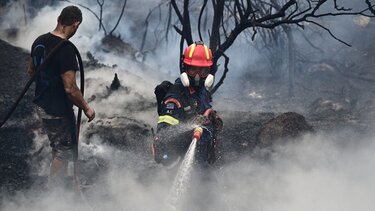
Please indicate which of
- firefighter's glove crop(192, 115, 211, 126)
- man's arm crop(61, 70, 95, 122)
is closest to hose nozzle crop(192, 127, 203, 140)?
firefighter's glove crop(192, 115, 211, 126)

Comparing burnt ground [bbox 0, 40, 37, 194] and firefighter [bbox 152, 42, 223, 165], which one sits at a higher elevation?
firefighter [bbox 152, 42, 223, 165]

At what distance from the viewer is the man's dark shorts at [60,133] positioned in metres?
3.77

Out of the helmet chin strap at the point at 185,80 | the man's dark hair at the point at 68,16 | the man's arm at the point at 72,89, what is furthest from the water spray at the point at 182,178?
the man's dark hair at the point at 68,16

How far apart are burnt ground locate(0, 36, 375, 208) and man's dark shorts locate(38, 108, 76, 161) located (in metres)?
1.01

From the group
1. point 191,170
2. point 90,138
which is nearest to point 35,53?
point 191,170

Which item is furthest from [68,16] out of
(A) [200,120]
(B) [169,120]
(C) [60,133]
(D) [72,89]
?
(A) [200,120]

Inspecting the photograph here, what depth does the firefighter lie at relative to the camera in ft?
10.8

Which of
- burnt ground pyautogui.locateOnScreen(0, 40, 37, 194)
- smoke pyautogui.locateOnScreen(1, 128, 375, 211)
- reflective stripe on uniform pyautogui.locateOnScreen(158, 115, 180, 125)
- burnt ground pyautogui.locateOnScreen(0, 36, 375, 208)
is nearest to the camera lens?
reflective stripe on uniform pyautogui.locateOnScreen(158, 115, 180, 125)

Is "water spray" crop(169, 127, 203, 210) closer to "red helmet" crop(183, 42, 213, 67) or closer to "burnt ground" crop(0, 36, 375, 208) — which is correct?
"red helmet" crop(183, 42, 213, 67)

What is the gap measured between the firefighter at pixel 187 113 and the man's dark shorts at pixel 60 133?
976 millimetres

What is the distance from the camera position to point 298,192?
15.6ft

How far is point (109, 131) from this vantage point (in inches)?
257

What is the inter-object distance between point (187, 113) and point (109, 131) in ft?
10.9

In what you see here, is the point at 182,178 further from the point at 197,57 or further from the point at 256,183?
the point at 256,183
